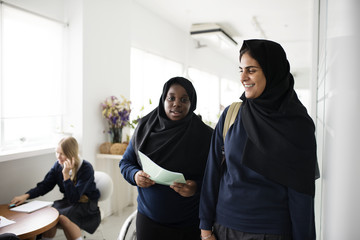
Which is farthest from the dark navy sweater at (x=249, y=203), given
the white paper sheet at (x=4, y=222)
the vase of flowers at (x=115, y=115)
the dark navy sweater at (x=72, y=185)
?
the vase of flowers at (x=115, y=115)

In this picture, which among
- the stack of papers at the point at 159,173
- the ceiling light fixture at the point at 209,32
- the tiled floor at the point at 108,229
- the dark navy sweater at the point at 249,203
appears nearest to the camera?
the dark navy sweater at the point at 249,203

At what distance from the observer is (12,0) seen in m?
2.61

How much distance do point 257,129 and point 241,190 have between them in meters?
0.24

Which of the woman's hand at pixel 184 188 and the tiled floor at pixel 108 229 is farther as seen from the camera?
the tiled floor at pixel 108 229

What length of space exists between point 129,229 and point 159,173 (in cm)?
58

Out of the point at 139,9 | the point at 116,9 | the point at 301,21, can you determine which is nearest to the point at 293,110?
the point at 116,9

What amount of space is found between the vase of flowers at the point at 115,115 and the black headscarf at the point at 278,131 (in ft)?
8.48

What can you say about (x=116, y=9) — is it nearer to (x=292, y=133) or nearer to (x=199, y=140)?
(x=199, y=140)

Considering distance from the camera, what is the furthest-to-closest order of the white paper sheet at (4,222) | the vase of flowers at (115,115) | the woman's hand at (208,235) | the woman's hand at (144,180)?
the vase of flowers at (115,115) < the white paper sheet at (4,222) < the woman's hand at (144,180) < the woman's hand at (208,235)

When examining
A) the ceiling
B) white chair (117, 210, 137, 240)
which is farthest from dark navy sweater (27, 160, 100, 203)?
the ceiling

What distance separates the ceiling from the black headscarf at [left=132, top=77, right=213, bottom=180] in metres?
2.85

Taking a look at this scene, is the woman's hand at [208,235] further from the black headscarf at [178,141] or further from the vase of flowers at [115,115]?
the vase of flowers at [115,115]

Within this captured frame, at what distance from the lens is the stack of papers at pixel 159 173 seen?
1.29 metres

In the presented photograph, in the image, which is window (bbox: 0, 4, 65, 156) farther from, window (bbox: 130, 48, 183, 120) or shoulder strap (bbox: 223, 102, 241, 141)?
shoulder strap (bbox: 223, 102, 241, 141)
